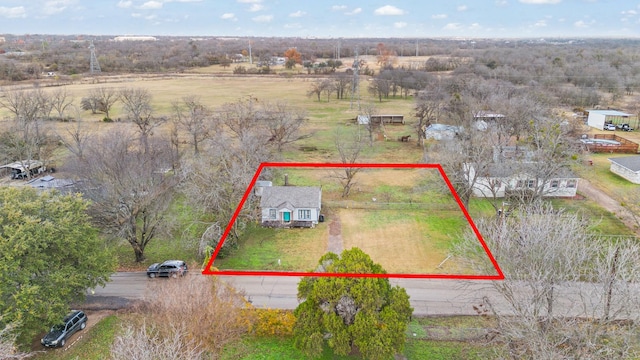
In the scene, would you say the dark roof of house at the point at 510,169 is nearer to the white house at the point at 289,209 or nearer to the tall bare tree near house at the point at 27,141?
the white house at the point at 289,209

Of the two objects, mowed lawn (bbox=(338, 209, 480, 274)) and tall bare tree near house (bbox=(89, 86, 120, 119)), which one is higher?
tall bare tree near house (bbox=(89, 86, 120, 119))

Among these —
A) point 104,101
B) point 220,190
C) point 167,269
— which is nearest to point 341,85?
point 104,101

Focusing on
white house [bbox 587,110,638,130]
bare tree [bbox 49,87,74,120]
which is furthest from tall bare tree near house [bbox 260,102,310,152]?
white house [bbox 587,110,638,130]

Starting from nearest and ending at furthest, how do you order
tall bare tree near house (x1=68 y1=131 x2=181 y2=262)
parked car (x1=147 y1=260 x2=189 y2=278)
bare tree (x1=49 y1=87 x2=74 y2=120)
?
parked car (x1=147 y1=260 x2=189 y2=278)
tall bare tree near house (x1=68 y1=131 x2=181 y2=262)
bare tree (x1=49 y1=87 x2=74 y2=120)

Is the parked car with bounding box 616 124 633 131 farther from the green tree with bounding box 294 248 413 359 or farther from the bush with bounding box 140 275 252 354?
the bush with bounding box 140 275 252 354

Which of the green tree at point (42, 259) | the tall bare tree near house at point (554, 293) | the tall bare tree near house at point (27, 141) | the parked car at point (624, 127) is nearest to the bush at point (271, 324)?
the green tree at point (42, 259)

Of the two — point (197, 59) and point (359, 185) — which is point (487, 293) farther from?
point (197, 59)
